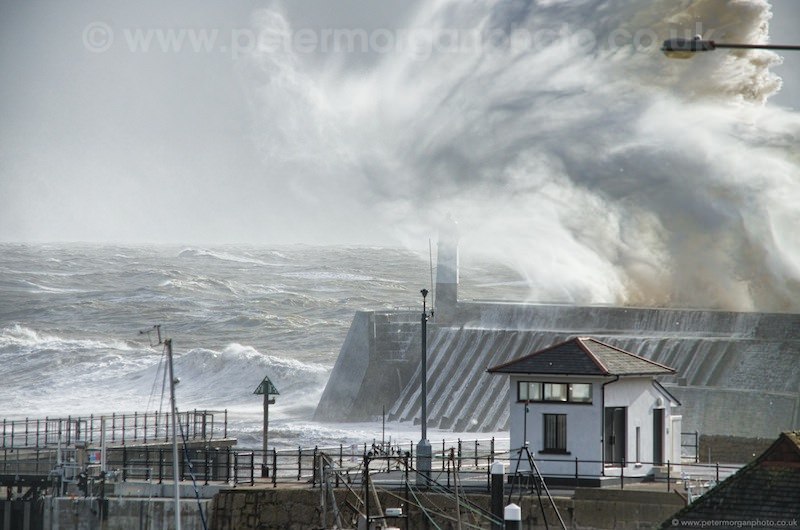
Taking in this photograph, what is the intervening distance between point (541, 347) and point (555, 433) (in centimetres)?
2221

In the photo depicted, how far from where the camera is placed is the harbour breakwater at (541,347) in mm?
39281

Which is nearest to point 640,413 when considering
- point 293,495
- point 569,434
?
point 569,434

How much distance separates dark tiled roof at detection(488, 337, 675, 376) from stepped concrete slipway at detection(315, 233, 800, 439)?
1107 centimetres

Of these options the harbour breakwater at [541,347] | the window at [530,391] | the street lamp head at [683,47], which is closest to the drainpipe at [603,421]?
the window at [530,391]

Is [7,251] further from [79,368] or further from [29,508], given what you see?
[29,508]

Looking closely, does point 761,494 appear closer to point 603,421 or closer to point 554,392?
point 603,421

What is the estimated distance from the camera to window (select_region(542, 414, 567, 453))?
26.8m

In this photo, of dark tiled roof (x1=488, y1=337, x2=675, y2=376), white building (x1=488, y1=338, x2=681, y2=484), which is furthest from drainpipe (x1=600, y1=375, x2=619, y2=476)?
dark tiled roof (x1=488, y1=337, x2=675, y2=376)

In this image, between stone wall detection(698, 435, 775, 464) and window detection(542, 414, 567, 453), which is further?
stone wall detection(698, 435, 775, 464)

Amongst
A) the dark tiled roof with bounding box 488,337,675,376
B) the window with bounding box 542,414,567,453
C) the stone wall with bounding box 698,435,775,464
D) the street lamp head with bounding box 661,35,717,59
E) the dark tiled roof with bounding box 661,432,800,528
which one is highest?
the street lamp head with bounding box 661,35,717,59

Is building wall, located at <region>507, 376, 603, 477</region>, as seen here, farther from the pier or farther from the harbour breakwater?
the harbour breakwater

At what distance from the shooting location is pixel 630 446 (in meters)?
27.2

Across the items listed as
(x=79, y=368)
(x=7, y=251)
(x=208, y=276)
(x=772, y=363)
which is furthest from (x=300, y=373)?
(x=7, y=251)

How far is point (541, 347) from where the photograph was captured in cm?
4909
